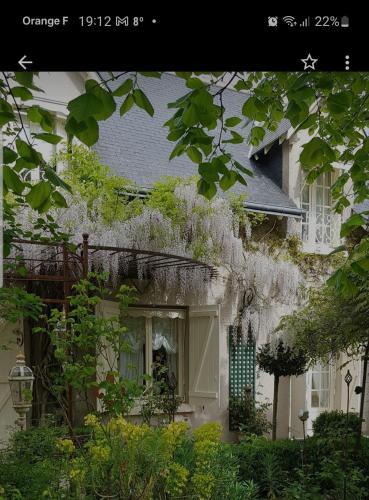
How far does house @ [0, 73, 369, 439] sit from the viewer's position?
8.45 metres

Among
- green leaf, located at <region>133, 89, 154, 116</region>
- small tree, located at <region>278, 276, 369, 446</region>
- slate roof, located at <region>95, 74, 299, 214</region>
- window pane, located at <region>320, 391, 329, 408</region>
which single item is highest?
slate roof, located at <region>95, 74, 299, 214</region>

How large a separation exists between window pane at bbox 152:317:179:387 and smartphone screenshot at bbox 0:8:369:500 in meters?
0.03

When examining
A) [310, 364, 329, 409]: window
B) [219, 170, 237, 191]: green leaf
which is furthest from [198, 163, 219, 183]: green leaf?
[310, 364, 329, 409]: window

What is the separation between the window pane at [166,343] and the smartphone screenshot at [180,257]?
27 mm

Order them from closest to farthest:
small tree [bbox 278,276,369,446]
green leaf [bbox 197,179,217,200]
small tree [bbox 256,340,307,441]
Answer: green leaf [bbox 197,179,217,200] → small tree [bbox 278,276,369,446] → small tree [bbox 256,340,307,441]

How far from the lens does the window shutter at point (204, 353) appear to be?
27.5ft

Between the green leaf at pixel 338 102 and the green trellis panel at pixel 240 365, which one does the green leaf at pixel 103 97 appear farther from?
the green trellis panel at pixel 240 365

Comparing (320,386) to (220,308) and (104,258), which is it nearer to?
(220,308)

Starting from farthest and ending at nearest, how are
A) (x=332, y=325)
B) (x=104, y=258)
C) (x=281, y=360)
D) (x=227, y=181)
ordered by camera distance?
(x=281, y=360)
(x=104, y=258)
(x=332, y=325)
(x=227, y=181)

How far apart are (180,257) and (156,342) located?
175cm

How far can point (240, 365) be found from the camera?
887cm

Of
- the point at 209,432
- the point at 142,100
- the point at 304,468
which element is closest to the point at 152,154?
the point at 304,468

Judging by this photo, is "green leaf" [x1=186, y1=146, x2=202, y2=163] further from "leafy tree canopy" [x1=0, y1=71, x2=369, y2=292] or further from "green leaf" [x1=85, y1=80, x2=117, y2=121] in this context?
"green leaf" [x1=85, y1=80, x2=117, y2=121]
